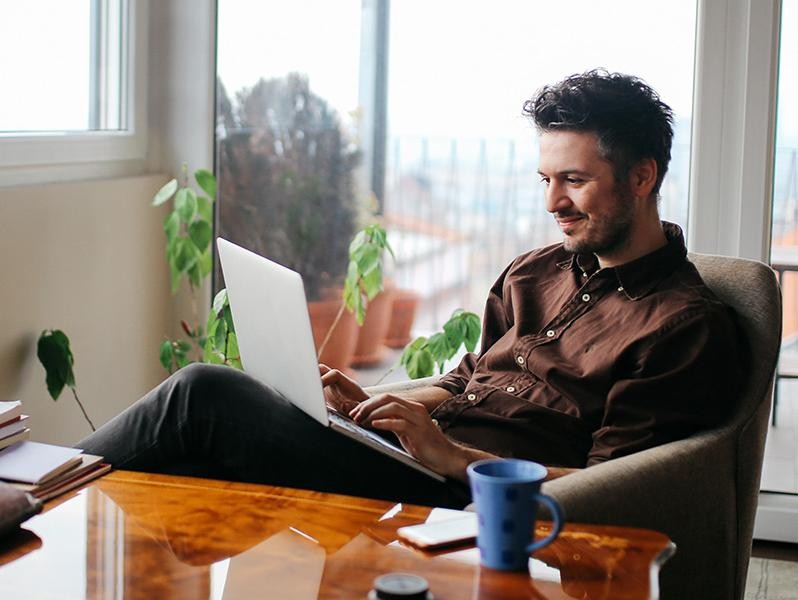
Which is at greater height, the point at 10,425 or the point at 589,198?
the point at 589,198

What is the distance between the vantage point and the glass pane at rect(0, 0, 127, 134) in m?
2.70

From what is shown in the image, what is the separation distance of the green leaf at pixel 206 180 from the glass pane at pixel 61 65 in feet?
0.92

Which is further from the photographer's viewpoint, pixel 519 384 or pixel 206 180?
pixel 206 180

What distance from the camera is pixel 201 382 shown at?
1.90 m

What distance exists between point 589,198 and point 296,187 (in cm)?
136

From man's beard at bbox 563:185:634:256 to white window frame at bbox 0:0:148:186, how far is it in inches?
53.8

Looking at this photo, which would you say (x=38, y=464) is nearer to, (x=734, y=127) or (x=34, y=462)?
(x=34, y=462)

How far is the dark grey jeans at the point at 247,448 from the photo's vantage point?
186cm

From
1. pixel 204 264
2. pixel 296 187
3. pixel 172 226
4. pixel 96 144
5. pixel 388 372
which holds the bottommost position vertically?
pixel 388 372

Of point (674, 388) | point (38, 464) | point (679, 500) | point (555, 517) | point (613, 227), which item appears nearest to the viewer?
point (555, 517)

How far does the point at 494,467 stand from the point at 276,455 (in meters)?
0.64

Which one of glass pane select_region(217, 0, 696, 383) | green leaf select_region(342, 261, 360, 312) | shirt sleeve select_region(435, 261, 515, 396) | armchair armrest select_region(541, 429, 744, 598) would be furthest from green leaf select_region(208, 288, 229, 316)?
armchair armrest select_region(541, 429, 744, 598)

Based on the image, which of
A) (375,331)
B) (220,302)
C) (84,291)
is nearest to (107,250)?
(84,291)

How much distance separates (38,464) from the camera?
5.25ft
